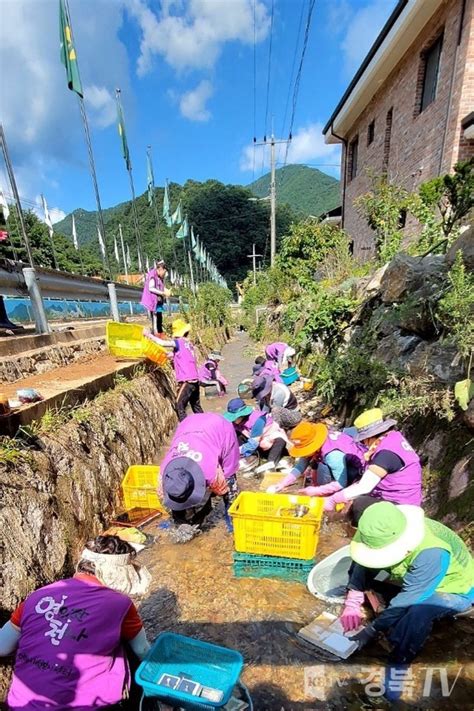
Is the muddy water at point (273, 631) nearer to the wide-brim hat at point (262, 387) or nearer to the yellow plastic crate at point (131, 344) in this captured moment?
the wide-brim hat at point (262, 387)

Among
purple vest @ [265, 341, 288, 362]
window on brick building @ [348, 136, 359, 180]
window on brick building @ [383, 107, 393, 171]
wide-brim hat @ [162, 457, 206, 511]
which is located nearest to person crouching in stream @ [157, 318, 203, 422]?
purple vest @ [265, 341, 288, 362]

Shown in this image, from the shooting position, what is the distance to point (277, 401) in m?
5.98

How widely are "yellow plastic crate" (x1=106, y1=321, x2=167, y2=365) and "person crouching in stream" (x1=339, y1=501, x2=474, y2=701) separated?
16.1 ft

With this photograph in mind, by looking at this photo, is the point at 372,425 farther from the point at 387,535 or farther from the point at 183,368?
the point at 183,368

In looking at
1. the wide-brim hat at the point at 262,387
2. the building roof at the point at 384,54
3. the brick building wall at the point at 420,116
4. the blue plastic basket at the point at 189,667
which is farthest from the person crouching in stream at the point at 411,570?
the building roof at the point at 384,54

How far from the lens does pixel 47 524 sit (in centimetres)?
279

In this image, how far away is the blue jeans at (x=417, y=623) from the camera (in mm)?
2197

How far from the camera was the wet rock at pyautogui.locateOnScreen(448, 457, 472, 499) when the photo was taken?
9.95ft

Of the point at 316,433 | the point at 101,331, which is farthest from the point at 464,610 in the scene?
the point at 101,331

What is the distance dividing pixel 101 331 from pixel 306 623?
6.53m

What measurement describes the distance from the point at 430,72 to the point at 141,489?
1193 cm

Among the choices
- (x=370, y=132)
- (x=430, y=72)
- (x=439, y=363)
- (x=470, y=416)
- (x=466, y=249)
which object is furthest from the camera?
(x=370, y=132)

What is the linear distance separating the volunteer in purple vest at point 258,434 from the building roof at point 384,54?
9.78m

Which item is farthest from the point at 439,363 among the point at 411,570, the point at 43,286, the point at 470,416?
the point at 43,286
